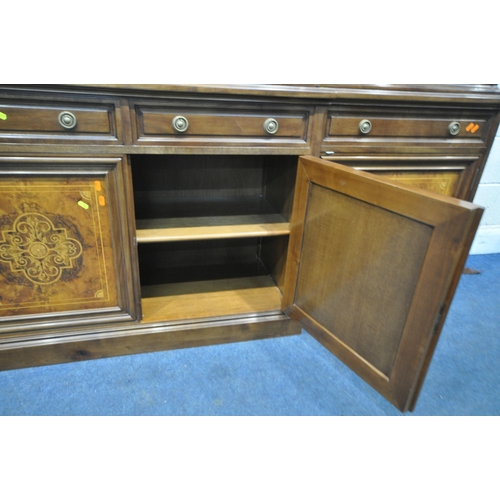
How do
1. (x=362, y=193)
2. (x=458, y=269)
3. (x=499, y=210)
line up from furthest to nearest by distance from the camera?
(x=499, y=210), (x=362, y=193), (x=458, y=269)

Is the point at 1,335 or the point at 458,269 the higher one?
the point at 458,269

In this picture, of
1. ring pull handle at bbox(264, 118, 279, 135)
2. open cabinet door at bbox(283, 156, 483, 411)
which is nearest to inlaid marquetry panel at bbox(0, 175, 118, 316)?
ring pull handle at bbox(264, 118, 279, 135)

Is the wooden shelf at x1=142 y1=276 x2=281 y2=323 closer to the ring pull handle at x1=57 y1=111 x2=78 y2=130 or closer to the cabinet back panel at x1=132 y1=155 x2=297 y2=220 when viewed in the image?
the cabinet back panel at x1=132 y1=155 x2=297 y2=220

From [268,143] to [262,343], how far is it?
618mm

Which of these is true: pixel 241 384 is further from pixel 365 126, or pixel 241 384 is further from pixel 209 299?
pixel 365 126

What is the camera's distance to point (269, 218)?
1.18 m

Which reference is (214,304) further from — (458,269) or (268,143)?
(458,269)

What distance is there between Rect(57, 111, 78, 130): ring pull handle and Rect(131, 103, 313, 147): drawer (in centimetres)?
13

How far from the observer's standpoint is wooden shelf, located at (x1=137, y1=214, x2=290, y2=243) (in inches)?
40.8

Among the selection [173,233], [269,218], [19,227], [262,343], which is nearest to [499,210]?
[269,218]

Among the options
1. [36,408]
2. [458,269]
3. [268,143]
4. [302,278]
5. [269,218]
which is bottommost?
[36,408]

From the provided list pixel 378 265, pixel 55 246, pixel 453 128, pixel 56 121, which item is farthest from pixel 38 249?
pixel 453 128

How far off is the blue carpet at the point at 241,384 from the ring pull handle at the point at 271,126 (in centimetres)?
65

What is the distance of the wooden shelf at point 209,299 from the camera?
3.76 feet
